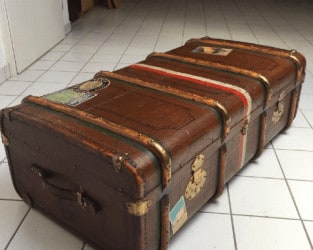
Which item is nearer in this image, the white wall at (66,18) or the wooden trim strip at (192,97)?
the wooden trim strip at (192,97)

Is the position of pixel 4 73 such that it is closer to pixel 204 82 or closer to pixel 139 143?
pixel 204 82

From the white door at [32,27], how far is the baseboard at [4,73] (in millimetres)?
100

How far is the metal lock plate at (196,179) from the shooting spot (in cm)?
121

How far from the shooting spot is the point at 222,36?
394 cm

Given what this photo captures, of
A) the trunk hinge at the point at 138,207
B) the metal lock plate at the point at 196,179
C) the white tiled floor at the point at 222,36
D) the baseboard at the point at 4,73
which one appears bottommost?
the white tiled floor at the point at 222,36

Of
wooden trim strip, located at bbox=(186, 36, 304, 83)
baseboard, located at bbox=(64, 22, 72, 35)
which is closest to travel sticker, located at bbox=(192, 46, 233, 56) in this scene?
wooden trim strip, located at bbox=(186, 36, 304, 83)

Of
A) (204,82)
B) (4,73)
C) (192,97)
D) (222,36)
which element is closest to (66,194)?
(192,97)

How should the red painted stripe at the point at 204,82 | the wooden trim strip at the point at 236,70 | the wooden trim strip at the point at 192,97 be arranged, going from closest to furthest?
the wooden trim strip at the point at 192,97 → the red painted stripe at the point at 204,82 → the wooden trim strip at the point at 236,70

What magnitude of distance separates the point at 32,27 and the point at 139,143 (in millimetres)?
2389

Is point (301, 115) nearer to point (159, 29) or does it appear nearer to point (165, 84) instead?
point (165, 84)

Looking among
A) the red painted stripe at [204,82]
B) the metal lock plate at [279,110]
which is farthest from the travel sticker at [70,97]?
the metal lock plate at [279,110]

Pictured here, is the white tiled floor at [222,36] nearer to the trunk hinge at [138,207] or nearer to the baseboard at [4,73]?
the baseboard at [4,73]

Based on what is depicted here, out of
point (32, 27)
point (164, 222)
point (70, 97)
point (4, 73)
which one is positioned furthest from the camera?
point (32, 27)

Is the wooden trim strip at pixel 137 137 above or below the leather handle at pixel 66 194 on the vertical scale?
above
